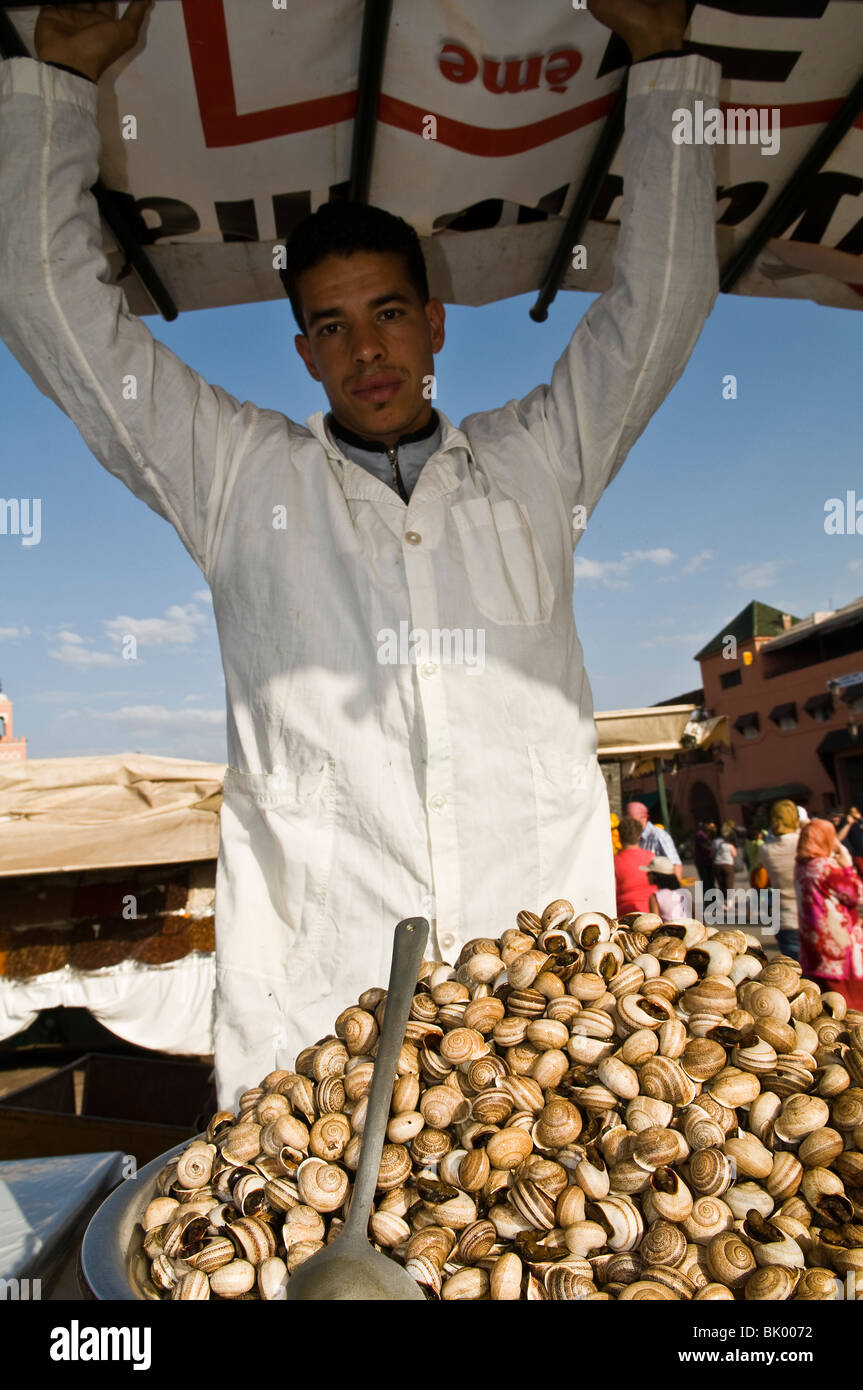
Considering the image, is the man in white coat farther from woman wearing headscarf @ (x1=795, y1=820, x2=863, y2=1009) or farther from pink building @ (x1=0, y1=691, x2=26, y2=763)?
pink building @ (x1=0, y1=691, x2=26, y2=763)

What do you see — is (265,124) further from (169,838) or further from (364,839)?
(169,838)

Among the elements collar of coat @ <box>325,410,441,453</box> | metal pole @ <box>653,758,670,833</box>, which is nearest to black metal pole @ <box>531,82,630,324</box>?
collar of coat @ <box>325,410,441,453</box>

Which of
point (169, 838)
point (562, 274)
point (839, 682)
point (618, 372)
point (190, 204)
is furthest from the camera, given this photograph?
point (839, 682)

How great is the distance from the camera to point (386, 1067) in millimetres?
1072

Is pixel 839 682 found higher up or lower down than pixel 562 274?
higher up

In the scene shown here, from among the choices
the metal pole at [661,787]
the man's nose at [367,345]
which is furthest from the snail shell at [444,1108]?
the metal pole at [661,787]

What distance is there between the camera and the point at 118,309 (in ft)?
6.22

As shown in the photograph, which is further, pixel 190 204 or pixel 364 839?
pixel 190 204

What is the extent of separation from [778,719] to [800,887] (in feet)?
90.5

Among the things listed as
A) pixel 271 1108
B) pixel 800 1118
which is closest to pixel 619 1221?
pixel 800 1118

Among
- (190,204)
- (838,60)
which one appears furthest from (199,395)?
(838,60)

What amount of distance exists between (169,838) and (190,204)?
445 centimetres

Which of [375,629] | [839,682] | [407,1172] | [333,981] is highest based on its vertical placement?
[839,682]

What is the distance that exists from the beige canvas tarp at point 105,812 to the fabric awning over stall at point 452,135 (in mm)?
3975
